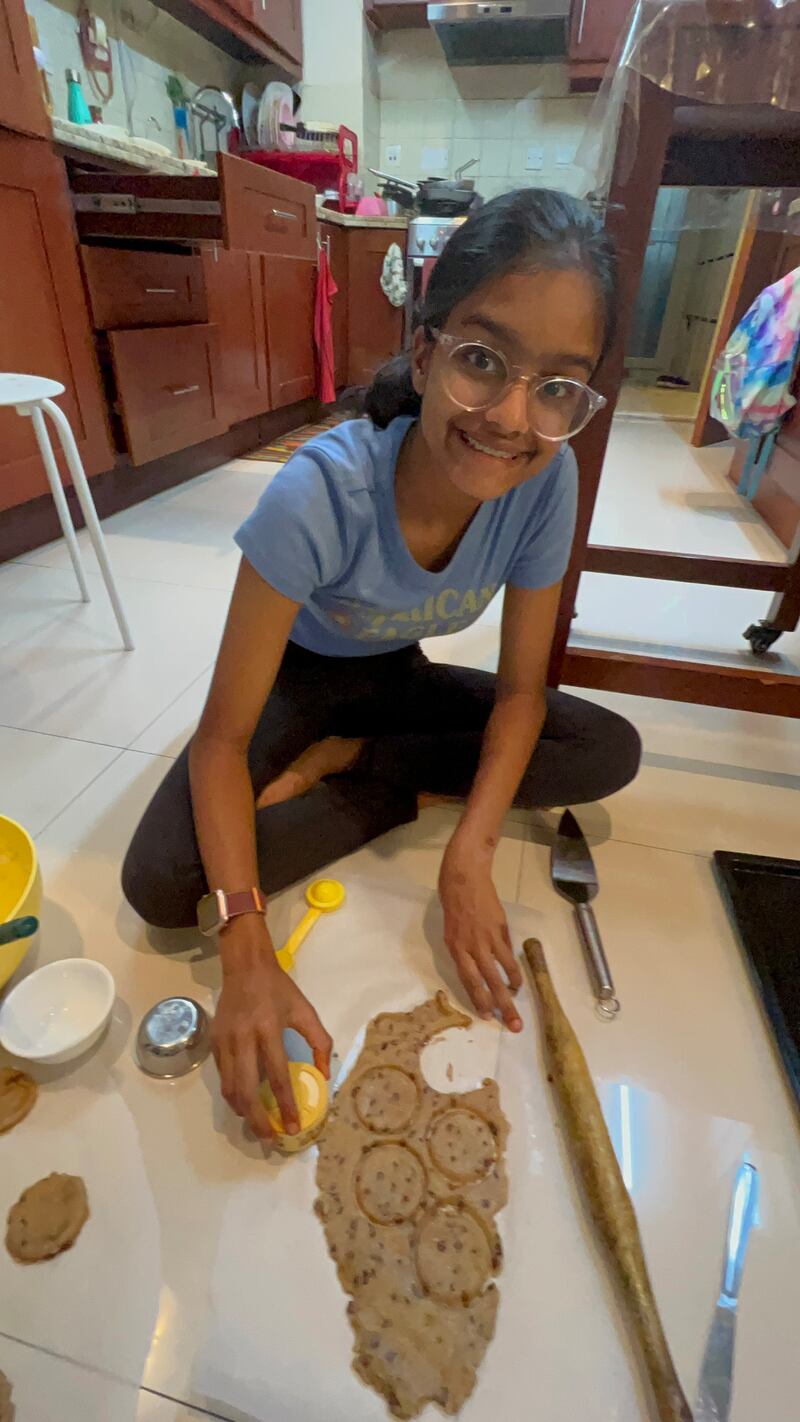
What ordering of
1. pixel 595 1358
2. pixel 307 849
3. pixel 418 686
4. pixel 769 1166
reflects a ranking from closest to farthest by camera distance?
pixel 595 1358 < pixel 769 1166 < pixel 307 849 < pixel 418 686

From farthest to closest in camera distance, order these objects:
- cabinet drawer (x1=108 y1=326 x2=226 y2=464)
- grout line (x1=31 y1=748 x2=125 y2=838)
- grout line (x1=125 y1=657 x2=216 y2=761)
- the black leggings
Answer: cabinet drawer (x1=108 y1=326 x2=226 y2=464) → grout line (x1=125 y1=657 x2=216 y2=761) → grout line (x1=31 y1=748 x2=125 y2=838) → the black leggings

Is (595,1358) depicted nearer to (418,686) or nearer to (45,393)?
(418,686)

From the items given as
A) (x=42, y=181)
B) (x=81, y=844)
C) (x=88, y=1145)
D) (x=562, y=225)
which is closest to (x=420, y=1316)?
(x=88, y=1145)

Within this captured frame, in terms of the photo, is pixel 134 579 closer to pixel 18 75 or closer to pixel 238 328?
pixel 18 75

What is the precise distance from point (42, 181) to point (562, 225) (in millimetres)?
1419

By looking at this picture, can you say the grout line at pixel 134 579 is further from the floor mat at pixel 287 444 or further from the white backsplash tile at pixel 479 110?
the white backsplash tile at pixel 479 110

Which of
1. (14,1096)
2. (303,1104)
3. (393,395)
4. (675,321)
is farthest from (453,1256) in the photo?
(675,321)

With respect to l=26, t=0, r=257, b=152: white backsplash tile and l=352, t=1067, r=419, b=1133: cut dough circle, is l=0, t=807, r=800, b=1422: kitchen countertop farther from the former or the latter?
l=26, t=0, r=257, b=152: white backsplash tile

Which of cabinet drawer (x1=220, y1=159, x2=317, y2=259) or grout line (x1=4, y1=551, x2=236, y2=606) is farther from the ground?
cabinet drawer (x1=220, y1=159, x2=317, y2=259)

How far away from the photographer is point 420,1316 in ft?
1.65

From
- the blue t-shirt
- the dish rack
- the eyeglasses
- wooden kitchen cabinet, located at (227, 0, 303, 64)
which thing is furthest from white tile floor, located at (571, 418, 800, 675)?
wooden kitchen cabinet, located at (227, 0, 303, 64)

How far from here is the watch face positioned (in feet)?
2.03

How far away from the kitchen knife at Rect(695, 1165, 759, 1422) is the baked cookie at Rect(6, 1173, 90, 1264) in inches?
17.6

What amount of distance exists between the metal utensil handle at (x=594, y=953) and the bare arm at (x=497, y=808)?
91 mm
